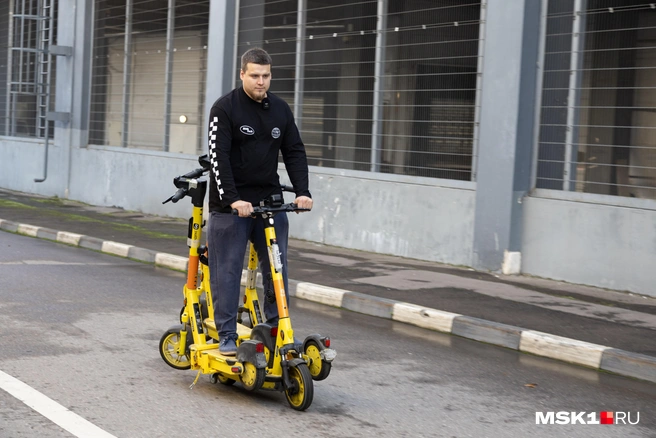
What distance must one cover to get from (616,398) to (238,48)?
35.8 feet

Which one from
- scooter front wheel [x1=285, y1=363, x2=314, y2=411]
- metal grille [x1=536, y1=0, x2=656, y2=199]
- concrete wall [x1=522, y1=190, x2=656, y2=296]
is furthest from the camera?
metal grille [x1=536, y1=0, x2=656, y2=199]

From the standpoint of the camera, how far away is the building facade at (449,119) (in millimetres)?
9930

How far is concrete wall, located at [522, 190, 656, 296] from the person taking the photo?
376 inches

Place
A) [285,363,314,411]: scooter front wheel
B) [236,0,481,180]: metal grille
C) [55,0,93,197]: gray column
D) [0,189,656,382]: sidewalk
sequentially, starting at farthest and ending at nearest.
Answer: [55,0,93,197]: gray column
[236,0,481,180]: metal grille
[0,189,656,382]: sidewalk
[285,363,314,411]: scooter front wheel


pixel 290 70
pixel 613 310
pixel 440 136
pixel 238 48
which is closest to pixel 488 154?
pixel 440 136

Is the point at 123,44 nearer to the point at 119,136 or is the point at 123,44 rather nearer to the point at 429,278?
the point at 119,136

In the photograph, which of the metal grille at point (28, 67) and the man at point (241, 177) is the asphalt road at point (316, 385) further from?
the metal grille at point (28, 67)

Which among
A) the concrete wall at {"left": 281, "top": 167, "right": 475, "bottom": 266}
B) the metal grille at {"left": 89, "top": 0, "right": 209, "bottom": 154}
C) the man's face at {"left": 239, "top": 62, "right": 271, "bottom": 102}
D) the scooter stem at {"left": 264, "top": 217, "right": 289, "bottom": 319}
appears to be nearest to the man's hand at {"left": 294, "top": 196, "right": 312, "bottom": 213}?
the scooter stem at {"left": 264, "top": 217, "right": 289, "bottom": 319}

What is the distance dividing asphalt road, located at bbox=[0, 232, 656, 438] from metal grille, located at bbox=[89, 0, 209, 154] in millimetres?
8571

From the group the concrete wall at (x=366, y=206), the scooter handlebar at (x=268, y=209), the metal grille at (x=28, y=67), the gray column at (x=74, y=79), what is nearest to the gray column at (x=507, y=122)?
the concrete wall at (x=366, y=206)

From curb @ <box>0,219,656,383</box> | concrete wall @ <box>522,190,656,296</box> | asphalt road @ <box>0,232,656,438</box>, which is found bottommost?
asphalt road @ <box>0,232,656,438</box>

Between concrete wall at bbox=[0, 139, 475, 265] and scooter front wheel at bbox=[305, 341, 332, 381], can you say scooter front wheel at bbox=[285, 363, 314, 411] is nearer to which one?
scooter front wheel at bbox=[305, 341, 332, 381]

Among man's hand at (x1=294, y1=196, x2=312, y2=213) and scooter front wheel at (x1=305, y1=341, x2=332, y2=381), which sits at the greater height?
man's hand at (x1=294, y1=196, x2=312, y2=213)

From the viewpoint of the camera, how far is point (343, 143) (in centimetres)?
1363
